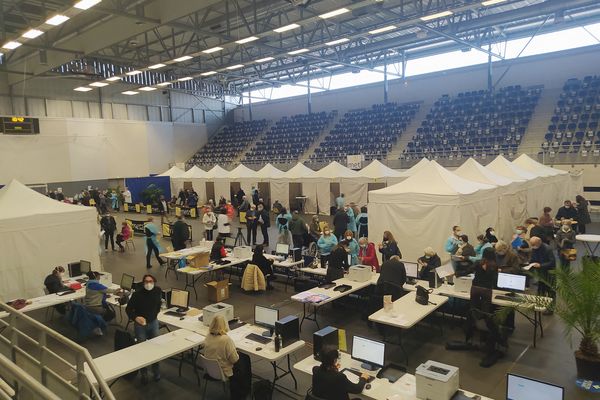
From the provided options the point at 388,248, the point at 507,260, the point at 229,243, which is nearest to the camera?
the point at 507,260

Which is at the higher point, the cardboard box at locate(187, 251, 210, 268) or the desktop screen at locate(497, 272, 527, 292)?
the desktop screen at locate(497, 272, 527, 292)

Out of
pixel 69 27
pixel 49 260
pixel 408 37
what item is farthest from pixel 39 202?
pixel 408 37

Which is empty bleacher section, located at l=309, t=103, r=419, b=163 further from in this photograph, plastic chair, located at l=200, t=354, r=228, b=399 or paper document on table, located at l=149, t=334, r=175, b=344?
plastic chair, located at l=200, t=354, r=228, b=399

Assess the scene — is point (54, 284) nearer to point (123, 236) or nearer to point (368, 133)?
point (123, 236)

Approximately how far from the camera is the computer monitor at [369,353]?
4934mm

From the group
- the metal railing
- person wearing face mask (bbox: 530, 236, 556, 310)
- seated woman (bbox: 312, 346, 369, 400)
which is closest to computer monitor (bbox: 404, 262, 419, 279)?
person wearing face mask (bbox: 530, 236, 556, 310)

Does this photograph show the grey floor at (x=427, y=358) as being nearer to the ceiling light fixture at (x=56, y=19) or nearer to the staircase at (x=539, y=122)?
the ceiling light fixture at (x=56, y=19)

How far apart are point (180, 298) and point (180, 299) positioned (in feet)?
0.05

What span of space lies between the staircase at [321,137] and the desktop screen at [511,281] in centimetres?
2283

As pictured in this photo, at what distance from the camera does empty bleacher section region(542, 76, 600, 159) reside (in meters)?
19.1

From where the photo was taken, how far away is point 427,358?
21.4ft

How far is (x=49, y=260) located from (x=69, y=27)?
11.8 meters

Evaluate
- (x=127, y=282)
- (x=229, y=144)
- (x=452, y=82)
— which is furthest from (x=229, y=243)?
(x=229, y=144)

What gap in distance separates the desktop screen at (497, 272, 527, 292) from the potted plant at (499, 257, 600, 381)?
1.50 m
